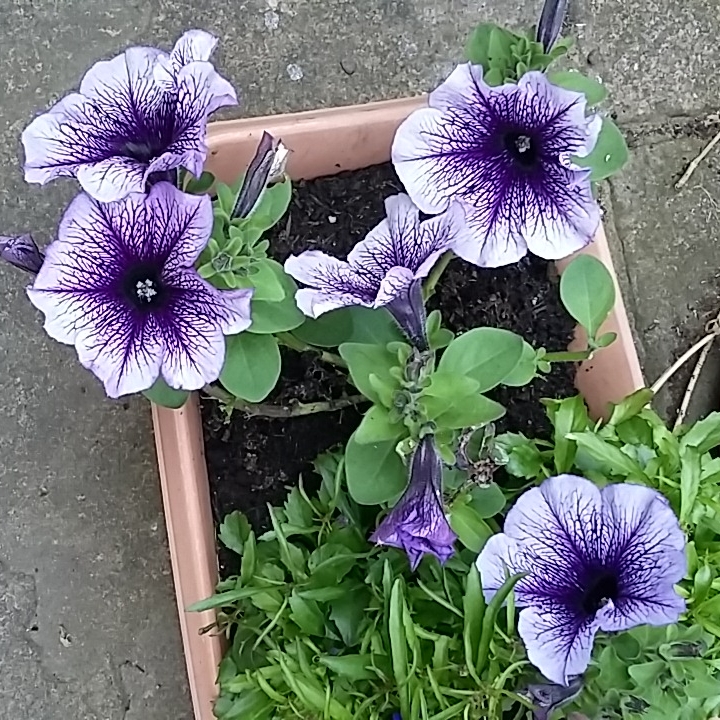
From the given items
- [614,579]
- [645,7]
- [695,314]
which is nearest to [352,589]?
[614,579]

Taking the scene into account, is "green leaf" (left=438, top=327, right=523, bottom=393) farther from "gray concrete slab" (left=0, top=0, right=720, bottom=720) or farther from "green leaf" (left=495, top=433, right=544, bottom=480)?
"gray concrete slab" (left=0, top=0, right=720, bottom=720)

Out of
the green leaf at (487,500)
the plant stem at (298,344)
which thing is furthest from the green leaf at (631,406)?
the plant stem at (298,344)

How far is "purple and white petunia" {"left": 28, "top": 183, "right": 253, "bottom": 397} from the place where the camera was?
2.00 feet

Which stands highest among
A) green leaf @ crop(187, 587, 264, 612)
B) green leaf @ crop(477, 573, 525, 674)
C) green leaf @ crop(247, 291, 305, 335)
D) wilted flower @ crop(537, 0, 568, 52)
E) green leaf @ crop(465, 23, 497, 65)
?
green leaf @ crop(465, 23, 497, 65)

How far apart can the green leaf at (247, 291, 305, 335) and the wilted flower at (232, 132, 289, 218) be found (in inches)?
2.5

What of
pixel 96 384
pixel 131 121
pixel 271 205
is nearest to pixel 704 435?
pixel 271 205

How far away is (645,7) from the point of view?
112cm

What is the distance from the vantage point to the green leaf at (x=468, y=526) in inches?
27.9

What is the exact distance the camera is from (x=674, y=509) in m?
0.71

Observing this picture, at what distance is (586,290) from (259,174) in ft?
0.90

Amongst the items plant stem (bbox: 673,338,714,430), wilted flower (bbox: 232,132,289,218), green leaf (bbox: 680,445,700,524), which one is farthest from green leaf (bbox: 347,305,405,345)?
plant stem (bbox: 673,338,714,430)

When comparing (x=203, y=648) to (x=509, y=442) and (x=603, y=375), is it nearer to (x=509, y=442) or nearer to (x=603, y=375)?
(x=509, y=442)

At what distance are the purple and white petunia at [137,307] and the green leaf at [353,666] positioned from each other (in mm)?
226

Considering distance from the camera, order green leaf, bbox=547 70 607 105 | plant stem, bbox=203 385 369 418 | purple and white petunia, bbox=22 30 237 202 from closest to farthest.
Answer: purple and white petunia, bbox=22 30 237 202 → green leaf, bbox=547 70 607 105 → plant stem, bbox=203 385 369 418
